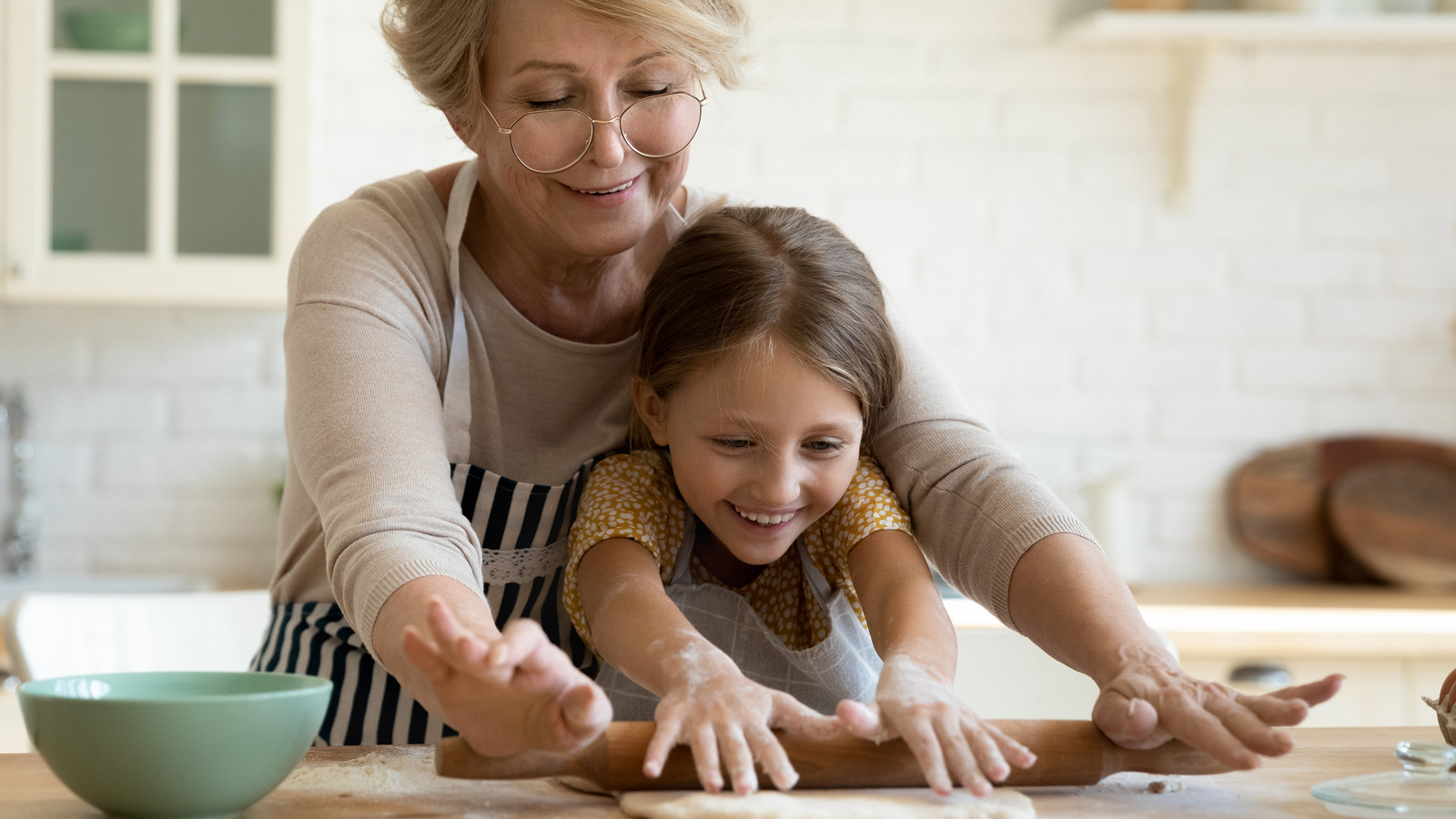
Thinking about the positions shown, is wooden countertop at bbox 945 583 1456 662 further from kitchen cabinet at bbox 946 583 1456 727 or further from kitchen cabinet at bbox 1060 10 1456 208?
kitchen cabinet at bbox 1060 10 1456 208

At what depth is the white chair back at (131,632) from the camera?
133 centimetres

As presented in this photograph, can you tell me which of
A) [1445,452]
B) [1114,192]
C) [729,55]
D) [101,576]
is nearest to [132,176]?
[101,576]

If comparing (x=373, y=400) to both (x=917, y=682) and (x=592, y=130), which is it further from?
(x=917, y=682)

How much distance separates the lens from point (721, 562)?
1.24 metres

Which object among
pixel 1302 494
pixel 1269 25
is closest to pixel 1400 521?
pixel 1302 494

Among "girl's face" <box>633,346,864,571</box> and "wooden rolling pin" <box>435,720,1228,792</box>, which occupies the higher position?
"girl's face" <box>633,346,864,571</box>

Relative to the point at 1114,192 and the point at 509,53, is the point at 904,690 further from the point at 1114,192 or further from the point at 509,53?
the point at 1114,192

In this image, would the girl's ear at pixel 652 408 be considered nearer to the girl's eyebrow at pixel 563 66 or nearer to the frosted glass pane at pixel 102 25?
the girl's eyebrow at pixel 563 66

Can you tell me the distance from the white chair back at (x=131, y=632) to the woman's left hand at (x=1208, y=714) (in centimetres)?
87

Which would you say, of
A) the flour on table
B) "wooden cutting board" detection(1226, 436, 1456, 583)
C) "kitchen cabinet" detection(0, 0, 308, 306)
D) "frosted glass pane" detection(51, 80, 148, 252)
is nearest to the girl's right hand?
the flour on table

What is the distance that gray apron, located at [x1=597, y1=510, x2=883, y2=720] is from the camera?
1.11m

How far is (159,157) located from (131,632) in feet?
3.94

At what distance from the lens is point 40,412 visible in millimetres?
2613

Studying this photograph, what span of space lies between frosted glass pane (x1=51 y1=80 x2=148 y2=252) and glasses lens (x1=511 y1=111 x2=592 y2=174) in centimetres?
152
